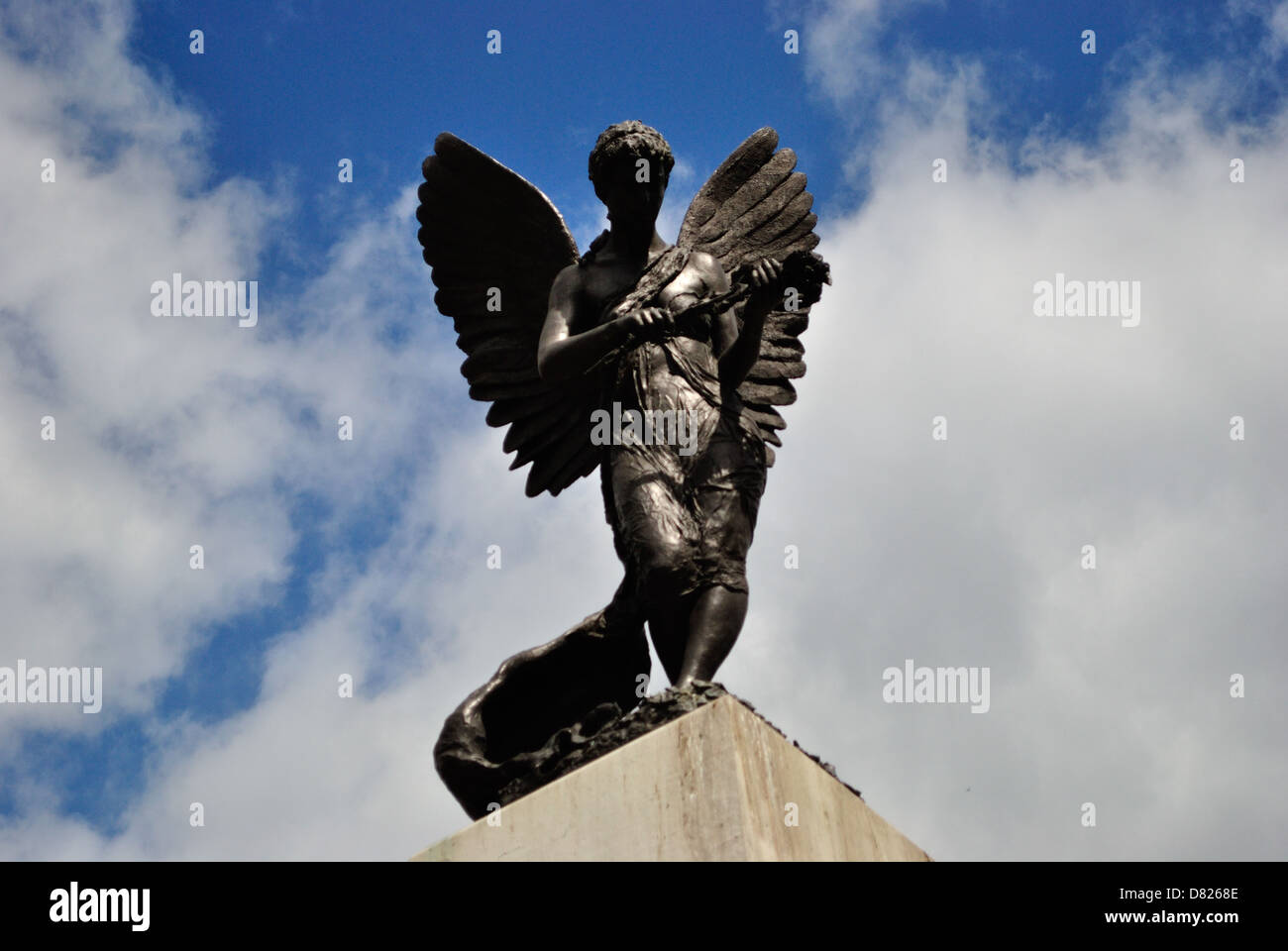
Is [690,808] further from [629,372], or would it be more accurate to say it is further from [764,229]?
[764,229]

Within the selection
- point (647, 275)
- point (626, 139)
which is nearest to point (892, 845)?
point (647, 275)

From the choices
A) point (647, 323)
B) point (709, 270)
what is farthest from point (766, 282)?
point (709, 270)

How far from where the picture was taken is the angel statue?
708 cm

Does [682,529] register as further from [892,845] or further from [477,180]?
[477,180]

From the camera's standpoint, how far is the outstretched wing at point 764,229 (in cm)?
835

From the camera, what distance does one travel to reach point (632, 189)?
Answer: 7965mm

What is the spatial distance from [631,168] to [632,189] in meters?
0.10

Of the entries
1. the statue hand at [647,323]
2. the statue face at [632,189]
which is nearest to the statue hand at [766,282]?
the statue hand at [647,323]

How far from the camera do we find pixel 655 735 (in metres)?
Answer: 6.25

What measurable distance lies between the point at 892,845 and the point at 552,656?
1754 mm

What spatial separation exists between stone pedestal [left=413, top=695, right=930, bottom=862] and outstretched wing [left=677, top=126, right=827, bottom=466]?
7.79 feet

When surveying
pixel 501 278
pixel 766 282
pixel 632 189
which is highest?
pixel 632 189

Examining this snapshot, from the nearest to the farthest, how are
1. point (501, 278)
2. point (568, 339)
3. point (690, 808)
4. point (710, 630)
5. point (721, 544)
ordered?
point (690, 808) < point (710, 630) < point (721, 544) < point (568, 339) < point (501, 278)
